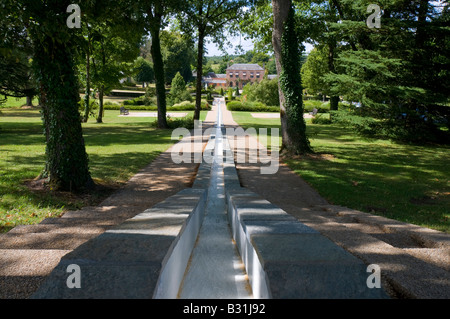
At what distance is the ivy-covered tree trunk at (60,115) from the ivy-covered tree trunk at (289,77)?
7730mm

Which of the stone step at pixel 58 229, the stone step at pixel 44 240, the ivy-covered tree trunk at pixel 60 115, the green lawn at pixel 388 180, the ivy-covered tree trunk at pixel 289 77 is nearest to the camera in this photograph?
the stone step at pixel 44 240

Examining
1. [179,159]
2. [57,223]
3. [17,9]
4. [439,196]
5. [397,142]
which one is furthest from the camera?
[397,142]

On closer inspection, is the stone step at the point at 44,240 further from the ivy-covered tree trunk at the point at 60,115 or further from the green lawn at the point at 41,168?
the ivy-covered tree trunk at the point at 60,115

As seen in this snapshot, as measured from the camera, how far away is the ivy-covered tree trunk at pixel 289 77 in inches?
460

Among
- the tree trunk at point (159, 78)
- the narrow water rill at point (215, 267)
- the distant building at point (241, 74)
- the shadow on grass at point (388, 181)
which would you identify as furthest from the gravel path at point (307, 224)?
the distant building at point (241, 74)

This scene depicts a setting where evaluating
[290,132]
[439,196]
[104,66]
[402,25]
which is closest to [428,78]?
[402,25]

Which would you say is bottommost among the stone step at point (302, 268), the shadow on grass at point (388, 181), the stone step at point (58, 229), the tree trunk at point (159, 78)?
the shadow on grass at point (388, 181)

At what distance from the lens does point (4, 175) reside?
770 centimetres

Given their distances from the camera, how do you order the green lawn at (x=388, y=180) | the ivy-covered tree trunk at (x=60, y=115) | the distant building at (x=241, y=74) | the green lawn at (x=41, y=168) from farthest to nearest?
the distant building at (x=241, y=74) → the ivy-covered tree trunk at (x=60, y=115) → the green lawn at (x=388, y=180) → the green lawn at (x=41, y=168)

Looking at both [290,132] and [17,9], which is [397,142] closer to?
[290,132]

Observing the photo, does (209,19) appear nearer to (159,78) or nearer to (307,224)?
(159,78)

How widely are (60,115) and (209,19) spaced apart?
18.3 meters

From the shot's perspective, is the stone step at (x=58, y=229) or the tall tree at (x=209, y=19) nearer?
the stone step at (x=58, y=229)
